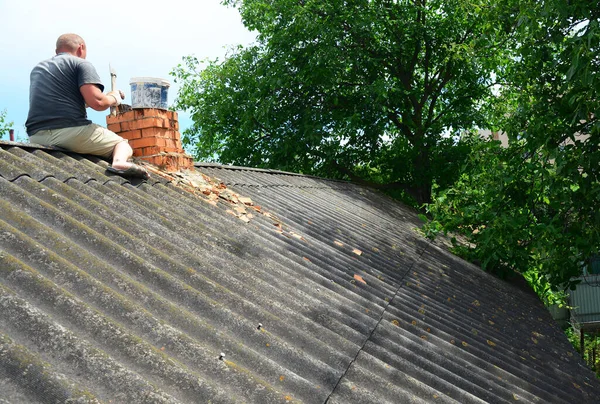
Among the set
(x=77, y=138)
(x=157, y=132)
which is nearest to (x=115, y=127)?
(x=157, y=132)

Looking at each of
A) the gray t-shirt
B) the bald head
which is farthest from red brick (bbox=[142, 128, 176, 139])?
the bald head

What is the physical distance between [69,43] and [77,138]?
0.85 metres

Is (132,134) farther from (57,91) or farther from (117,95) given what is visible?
(57,91)

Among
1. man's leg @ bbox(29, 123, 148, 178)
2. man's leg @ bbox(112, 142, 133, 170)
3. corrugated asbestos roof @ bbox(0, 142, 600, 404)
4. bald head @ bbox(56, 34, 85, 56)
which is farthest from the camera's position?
bald head @ bbox(56, 34, 85, 56)

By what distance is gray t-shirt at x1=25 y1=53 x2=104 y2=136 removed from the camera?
519 centimetres

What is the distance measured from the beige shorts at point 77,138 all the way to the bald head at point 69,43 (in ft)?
2.32

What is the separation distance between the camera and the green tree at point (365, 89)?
1897 centimetres

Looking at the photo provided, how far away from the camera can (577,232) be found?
27.5 ft

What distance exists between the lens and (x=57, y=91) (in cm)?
523

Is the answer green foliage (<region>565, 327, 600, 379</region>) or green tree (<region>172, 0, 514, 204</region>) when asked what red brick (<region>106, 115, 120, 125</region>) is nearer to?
green tree (<region>172, 0, 514, 204</region>)

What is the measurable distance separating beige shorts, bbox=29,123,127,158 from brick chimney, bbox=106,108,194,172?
779mm

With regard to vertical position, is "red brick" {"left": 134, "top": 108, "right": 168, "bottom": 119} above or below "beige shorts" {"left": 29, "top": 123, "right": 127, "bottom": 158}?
above

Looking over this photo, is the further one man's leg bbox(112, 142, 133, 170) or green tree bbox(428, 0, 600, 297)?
green tree bbox(428, 0, 600, 297)

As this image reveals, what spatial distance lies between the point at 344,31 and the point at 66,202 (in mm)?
16925
